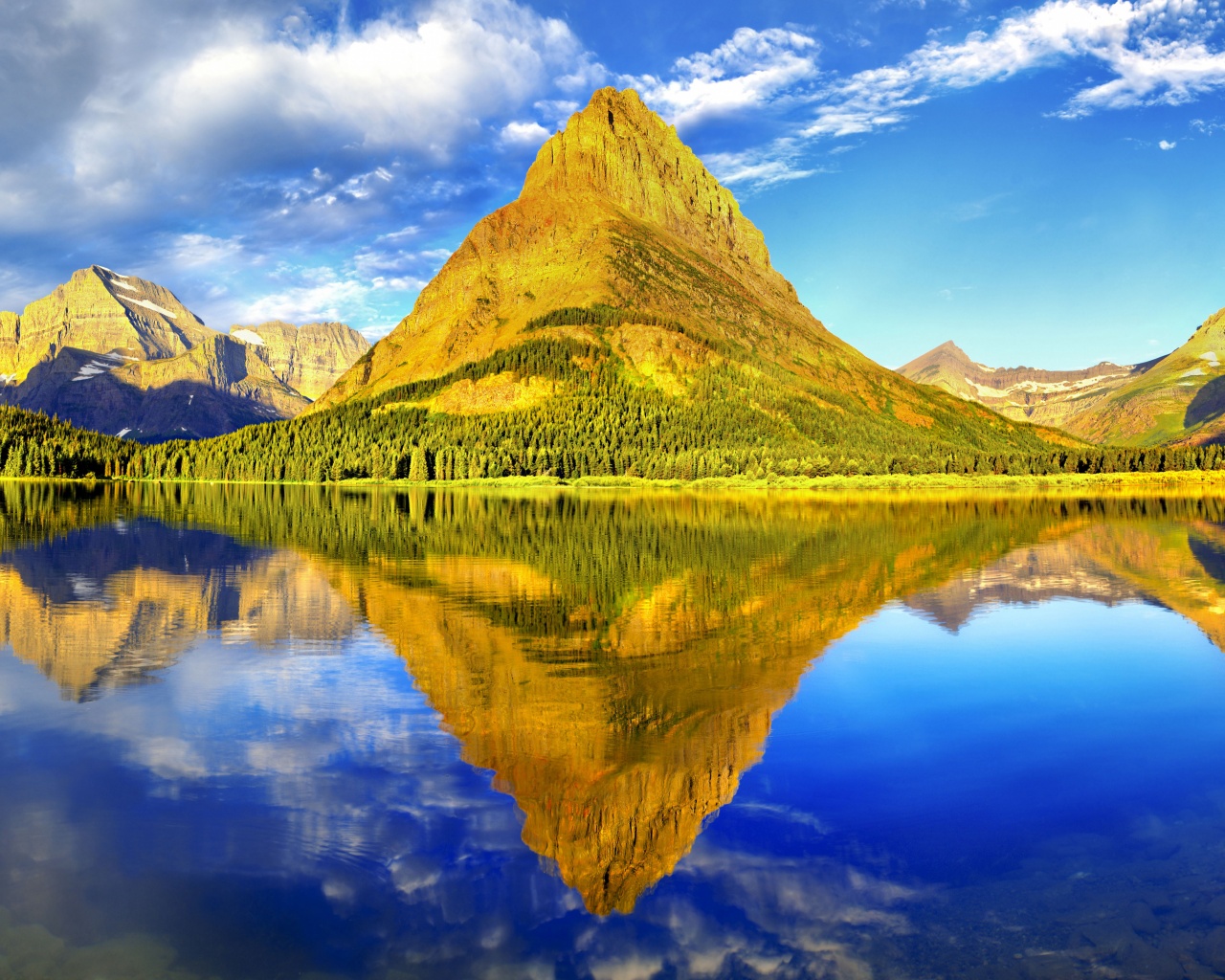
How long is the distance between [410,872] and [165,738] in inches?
395

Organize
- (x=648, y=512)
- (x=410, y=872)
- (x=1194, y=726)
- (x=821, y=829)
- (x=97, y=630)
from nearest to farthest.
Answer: (x=410, y=872) < (x=821, y=829) < (x=1194, y=726) < (x=97, y=630) < (x=648, y=512)

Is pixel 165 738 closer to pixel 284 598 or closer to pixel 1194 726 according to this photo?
pixel 284 598

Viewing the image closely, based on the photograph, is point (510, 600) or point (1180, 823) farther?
point (510, 600)

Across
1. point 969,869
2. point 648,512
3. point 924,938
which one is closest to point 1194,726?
point 969,869

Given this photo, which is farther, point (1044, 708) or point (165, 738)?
point (1044, 708)

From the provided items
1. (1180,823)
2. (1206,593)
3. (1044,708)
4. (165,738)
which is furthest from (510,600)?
(1206,593)

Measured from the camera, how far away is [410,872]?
44.6 ft

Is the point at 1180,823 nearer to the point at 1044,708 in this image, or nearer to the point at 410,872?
the point at 1044,708

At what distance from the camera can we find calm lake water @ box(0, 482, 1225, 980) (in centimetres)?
1199

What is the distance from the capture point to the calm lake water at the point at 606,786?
11992 mm

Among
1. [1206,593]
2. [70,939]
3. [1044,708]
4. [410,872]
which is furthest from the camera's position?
[1206,593]

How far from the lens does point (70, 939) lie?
1181cm

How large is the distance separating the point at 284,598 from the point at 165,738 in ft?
69.9

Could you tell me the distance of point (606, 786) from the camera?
56.2ft
